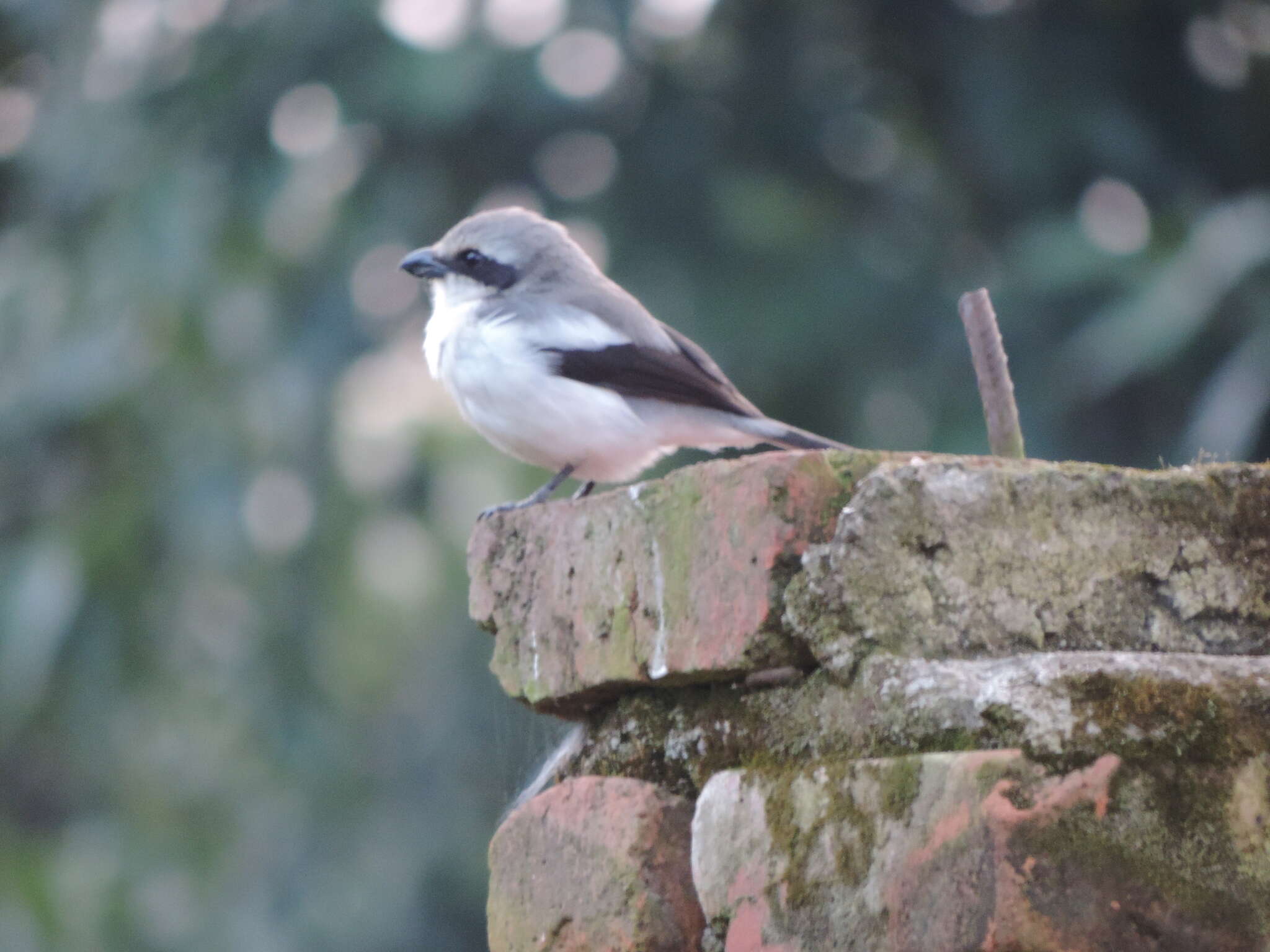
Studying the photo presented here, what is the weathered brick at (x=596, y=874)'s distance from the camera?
1951 millimetres

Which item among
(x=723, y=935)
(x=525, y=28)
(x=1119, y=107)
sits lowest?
(x=723, y=935)

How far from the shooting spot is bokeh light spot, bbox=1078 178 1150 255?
9930mm

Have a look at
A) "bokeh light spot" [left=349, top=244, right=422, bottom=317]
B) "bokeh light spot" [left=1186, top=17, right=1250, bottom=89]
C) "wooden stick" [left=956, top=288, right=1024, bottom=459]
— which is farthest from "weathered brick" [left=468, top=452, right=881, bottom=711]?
"bokeh light spot" [left=349, top=244, right=422, bottom=317]

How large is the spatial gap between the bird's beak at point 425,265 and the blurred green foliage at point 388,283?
6676 mm

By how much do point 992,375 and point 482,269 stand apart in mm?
2271

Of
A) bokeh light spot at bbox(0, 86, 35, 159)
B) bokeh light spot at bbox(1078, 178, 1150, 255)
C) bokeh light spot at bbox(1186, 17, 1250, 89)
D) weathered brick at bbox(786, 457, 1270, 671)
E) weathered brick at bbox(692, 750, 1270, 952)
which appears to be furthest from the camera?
bokeh light spot at bbox(0, 86, 35, 159)

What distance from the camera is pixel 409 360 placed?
12844 millimetres

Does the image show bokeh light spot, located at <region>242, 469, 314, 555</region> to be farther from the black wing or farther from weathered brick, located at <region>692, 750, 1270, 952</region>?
weathered brick, located at <region>692, 750, 1270, 952</region>

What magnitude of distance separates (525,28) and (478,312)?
8360 mm

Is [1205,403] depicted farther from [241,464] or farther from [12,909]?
[12,909]

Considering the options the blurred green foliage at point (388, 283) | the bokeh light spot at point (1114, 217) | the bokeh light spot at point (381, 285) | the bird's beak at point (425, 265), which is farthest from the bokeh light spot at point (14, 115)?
the bird's beak at point (425, 265)

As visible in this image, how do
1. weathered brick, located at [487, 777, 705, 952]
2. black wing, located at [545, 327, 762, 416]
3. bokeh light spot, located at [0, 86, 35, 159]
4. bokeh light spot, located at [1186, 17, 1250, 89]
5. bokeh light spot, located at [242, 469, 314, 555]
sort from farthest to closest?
bokeh light spot, located at [0, 86, 35, 159] → bokeh light spot, located at [242, 469, 314, 555] → bokeh light spot, located at [1186, 17, 1250, 89] → black wing, located at [545, 327, 762, 416] → weathered brick, located at [487, 777, 705, 952]

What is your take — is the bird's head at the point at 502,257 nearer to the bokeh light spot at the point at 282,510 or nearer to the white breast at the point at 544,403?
the white breast at the point at 544,403

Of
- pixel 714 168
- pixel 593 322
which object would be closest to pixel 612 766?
pixel 593 322
